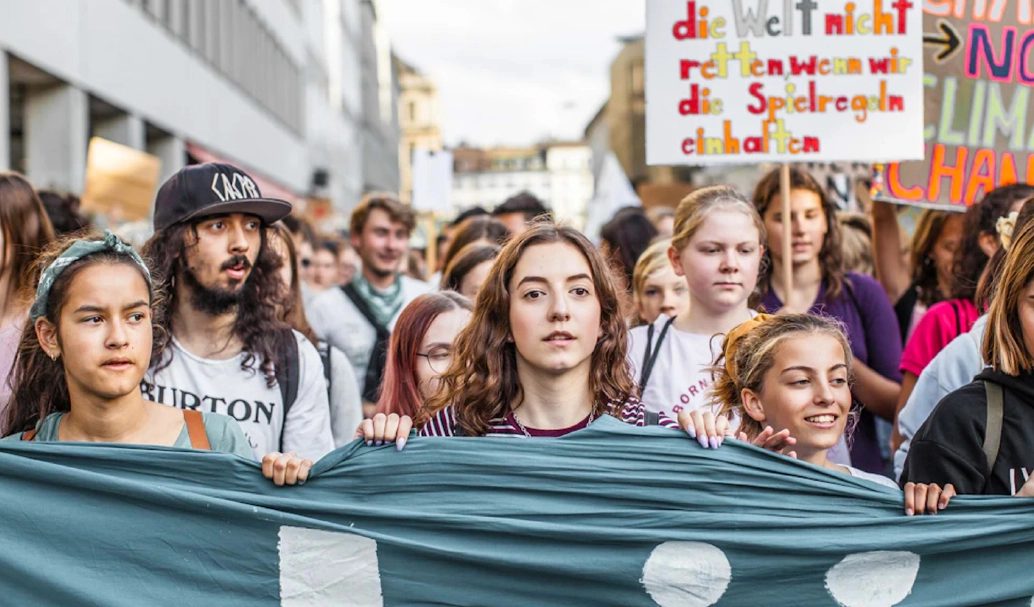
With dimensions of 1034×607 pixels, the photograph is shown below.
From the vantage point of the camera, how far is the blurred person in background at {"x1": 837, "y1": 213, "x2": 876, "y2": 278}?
6867 millimetres

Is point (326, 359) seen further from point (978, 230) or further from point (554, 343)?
point (978, 230)

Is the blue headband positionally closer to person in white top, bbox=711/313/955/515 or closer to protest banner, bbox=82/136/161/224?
person in white top, bbox=711/313/955/515

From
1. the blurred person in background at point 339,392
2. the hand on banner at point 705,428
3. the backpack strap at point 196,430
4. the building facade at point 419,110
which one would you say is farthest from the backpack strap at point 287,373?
the building facade at point 419,110

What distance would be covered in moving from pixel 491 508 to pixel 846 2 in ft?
10.7

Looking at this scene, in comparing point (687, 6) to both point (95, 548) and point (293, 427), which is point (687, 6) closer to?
point (293, 427)

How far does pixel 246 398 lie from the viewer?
4004 millimetres

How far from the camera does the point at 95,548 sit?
10.3 feet

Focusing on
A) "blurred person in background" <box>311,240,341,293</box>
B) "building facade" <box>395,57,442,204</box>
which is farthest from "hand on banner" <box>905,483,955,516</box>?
"building facade" <box>395,57,442,204</box>

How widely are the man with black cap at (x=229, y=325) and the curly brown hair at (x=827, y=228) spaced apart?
202cm

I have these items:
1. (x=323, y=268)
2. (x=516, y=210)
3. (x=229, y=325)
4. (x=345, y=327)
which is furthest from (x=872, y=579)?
(x=323, y=268)

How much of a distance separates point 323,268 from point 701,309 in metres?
6.62

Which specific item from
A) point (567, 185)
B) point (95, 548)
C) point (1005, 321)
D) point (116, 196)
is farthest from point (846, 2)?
point (567, 185)

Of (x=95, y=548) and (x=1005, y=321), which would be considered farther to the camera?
(x=1005, y=321)

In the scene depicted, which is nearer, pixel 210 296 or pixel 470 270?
pixel 210 296
